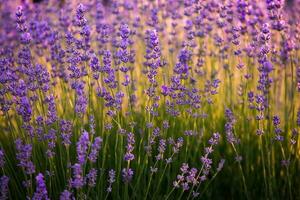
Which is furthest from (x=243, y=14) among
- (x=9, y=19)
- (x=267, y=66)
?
(x=9, y=19)

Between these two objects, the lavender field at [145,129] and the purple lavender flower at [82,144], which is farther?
the lavender field at [145,129]

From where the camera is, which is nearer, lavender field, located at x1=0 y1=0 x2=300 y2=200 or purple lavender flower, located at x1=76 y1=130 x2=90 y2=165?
purple lavender flower, located at x1=76 y1=130 x2=90 y2=165

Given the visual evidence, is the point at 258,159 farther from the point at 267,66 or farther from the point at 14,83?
the point at 14,83

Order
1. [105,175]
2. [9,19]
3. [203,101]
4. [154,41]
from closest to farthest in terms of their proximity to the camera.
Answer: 1. [154,41]
2. [105,175]
3. [203,101]
4. [9,19]

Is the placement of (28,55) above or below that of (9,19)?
below

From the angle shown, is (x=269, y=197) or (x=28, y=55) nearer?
(x=28, y=55)

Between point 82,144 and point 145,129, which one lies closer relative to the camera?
point 82,144

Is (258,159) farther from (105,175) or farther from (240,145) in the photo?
(105,175)

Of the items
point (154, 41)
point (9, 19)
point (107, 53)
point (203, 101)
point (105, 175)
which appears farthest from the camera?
point (9, 19)

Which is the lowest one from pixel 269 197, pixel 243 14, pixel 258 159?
pixel 269 197
